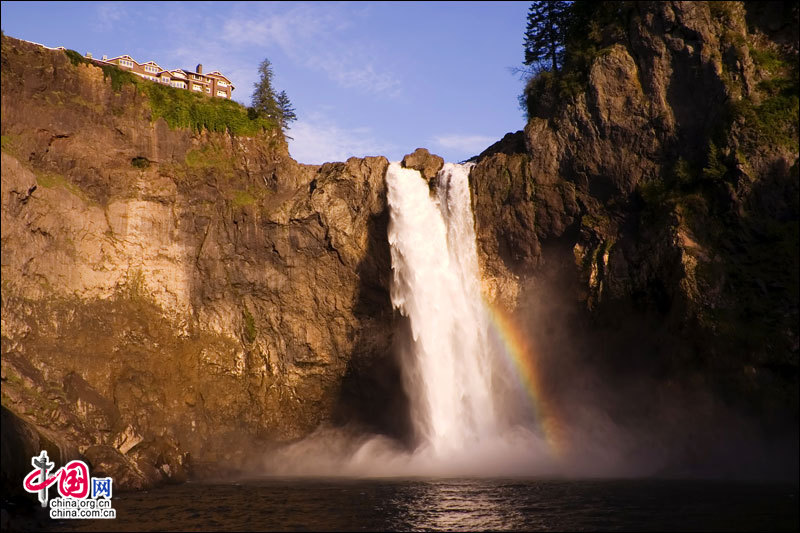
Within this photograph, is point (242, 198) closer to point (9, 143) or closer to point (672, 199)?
point (9, 143)

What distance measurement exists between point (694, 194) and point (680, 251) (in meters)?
3.54

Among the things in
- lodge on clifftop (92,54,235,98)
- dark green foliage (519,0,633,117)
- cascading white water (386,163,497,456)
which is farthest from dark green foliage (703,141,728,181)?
lodge on clifftop (92,54,235,98)

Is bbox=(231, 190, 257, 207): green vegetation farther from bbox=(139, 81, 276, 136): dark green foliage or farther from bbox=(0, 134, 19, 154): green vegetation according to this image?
bbox=(0, 134, 19, 154): green vegetation

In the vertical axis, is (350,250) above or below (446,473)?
above

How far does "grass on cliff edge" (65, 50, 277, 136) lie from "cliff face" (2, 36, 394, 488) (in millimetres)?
533

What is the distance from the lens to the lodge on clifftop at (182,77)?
80688mm

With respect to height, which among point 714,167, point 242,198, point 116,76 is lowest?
point 714,167

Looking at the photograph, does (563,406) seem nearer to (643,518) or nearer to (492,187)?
(492,187)

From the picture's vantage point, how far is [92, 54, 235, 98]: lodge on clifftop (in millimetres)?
80688

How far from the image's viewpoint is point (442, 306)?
4347cm

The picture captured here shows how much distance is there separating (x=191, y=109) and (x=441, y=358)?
2275 cm

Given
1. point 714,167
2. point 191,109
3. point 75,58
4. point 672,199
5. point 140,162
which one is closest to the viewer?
point 714,167

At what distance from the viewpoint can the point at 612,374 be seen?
39.8 m

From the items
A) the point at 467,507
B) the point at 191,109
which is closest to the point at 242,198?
the point at 191,109
